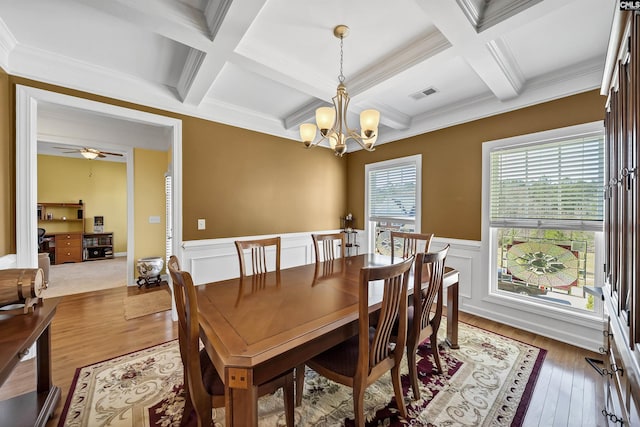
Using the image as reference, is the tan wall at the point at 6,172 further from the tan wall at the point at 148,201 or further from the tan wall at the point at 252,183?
the tan wall at the point at 148,201

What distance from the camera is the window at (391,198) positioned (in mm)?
3791

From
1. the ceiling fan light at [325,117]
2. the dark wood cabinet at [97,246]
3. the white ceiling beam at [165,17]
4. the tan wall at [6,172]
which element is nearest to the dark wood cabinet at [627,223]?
the ceiling fan light at [325,117]

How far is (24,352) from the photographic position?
1.13 meters

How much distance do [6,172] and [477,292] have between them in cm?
493

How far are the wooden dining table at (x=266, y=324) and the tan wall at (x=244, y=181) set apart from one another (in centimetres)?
163

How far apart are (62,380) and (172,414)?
110 centimetres

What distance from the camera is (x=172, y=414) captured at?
1.62m

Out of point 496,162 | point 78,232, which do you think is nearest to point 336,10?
point 496,162

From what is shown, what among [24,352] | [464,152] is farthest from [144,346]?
[464,152]

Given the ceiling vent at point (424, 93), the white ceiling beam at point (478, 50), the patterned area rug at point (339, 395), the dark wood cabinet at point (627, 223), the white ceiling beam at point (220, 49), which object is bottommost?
the patterned area rug at point (339, 395)

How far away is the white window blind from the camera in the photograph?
2359 millimetres

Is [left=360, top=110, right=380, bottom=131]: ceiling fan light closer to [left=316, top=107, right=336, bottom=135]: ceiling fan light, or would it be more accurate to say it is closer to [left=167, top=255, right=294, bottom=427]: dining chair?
[left=316, top=107, right=336, bottom=135]: ceiling fan light

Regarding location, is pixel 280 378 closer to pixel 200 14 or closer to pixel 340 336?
pixel 340 336

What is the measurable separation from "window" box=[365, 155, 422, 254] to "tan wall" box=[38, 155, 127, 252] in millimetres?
7214
